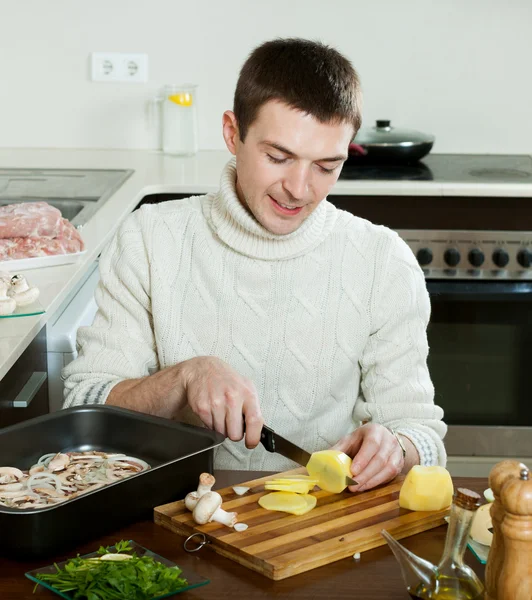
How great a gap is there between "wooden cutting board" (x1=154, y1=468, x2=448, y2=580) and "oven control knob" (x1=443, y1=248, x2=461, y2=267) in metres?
1.70

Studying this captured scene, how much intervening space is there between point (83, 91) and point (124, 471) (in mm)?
2424

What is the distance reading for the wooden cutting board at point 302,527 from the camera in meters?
1.07

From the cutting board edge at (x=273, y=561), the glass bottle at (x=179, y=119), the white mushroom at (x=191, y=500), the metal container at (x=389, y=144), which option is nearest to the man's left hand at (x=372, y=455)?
the cutting board edge at (x=273, y=561)

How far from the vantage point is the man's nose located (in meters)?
1.54

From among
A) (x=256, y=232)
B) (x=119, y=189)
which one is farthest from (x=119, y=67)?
(x=256, y=232)

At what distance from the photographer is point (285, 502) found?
1.20 m

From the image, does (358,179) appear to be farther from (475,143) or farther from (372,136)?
(475,143)

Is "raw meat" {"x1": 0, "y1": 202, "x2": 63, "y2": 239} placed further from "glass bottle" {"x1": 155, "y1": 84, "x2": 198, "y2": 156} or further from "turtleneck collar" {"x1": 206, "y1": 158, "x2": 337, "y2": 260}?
"glass bottle" {"x1": 155, "y1": 84, "x2": 198, "y2": 156}

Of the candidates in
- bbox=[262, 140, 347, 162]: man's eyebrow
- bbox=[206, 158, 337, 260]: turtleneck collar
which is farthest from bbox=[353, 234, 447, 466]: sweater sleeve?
bbox=[262, 140, 347, 162]: man's eyebrow

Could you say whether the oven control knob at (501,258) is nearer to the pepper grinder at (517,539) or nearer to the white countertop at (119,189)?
the white countertop at (119,189)

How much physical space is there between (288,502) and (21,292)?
82 cm

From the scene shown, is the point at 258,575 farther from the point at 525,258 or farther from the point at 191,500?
the point at 525,258

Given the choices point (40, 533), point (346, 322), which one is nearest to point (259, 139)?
point (346, 322)

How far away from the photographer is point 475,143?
11.3 feet
